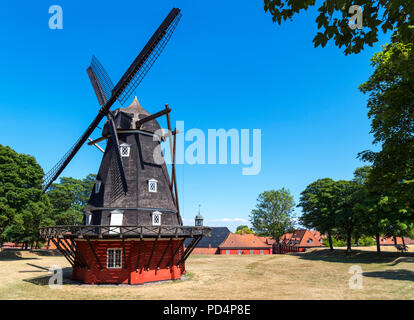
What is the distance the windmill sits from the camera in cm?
1909

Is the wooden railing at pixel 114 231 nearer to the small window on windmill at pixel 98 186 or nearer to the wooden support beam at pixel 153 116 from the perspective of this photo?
the small window on windmill at pixel 98 186

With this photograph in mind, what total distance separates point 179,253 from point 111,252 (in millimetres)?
5808

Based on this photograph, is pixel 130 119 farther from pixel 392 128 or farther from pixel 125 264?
pixel 392 128

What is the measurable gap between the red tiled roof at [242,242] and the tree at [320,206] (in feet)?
48.2

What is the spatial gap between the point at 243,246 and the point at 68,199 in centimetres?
3496

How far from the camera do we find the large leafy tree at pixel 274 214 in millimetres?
54031

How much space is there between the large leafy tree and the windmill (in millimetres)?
35021

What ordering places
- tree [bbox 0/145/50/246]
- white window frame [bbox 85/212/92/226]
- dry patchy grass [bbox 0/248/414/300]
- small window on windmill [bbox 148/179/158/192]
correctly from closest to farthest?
dry patchy grass [bbox 0/248/414/300] < white window frame [bbox 85/212/92/226] < small window on windmill [bbox 148/179/158/192] < tree [bbox 0/145/50/246]

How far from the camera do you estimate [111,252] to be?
64.4 ft

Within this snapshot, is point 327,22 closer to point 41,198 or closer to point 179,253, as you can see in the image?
point 179,253

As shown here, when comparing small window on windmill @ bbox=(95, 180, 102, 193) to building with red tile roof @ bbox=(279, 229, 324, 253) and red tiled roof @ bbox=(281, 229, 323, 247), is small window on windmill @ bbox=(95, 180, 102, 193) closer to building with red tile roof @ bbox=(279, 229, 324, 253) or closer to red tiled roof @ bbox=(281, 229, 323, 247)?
building with red tile roof @ bbox=(279, 229, 324, 253)

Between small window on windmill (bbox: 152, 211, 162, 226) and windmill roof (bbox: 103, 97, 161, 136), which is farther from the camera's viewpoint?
windmill roof (bbox: 103, 97, 161, 136)

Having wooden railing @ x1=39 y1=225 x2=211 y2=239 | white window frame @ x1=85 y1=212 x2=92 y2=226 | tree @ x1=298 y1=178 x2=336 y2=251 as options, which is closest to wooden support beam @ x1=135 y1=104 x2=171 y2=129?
white window frame @ x1=85 y1=212 x2=92 y2=226

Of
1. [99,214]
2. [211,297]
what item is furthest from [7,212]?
[211,297]
